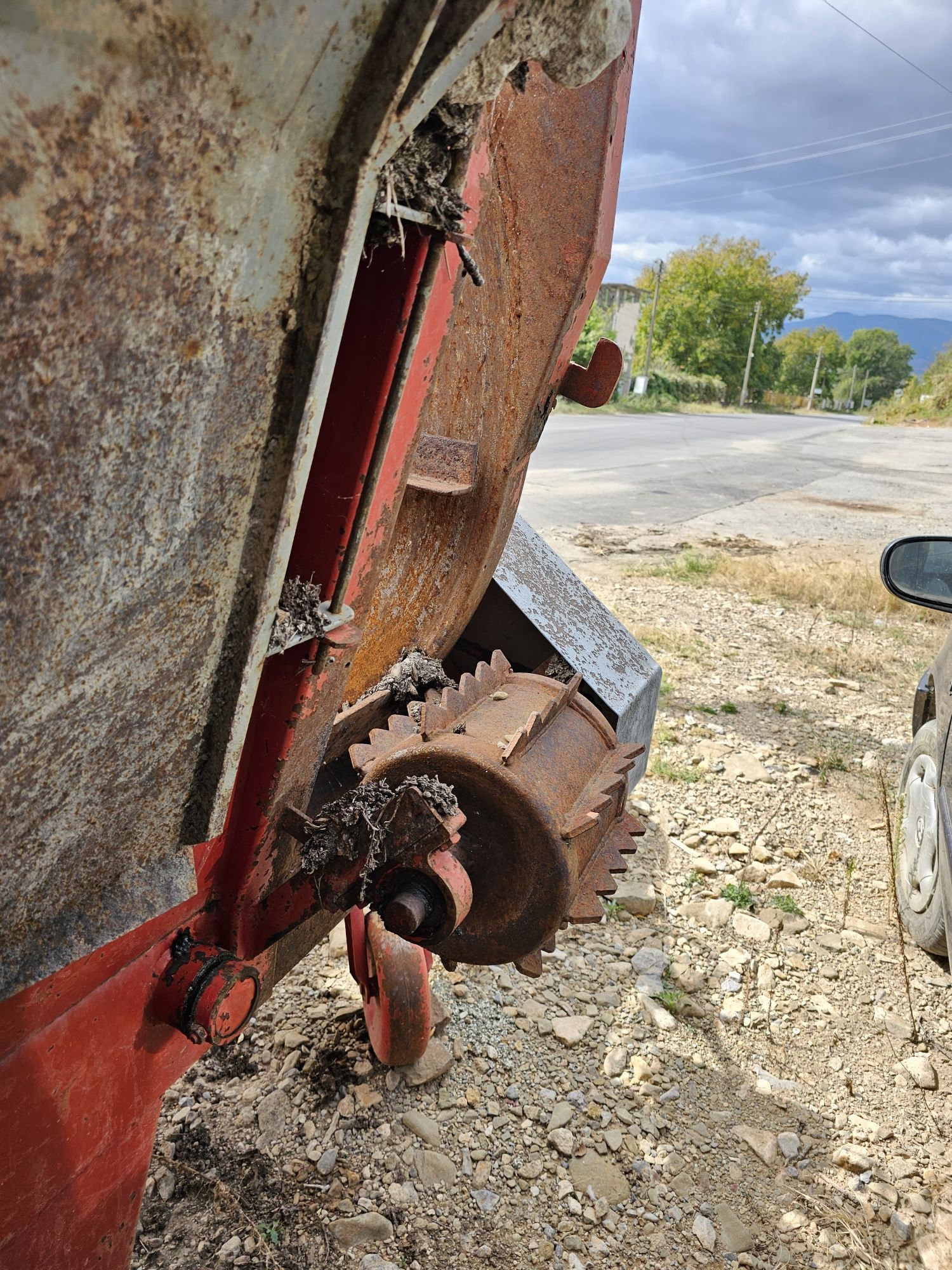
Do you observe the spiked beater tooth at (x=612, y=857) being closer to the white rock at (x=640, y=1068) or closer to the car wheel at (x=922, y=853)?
the white rock at (x=640, y=1068)

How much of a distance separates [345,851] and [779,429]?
36.3m

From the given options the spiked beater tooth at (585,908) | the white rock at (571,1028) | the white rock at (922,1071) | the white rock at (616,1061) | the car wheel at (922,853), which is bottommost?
the white rock at (616,1061)

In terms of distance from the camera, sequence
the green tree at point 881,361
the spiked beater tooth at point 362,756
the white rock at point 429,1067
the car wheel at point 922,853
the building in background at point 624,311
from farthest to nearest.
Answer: the green tree at point 881,361
the building in background at point 624,311
the car wheel at point 922,853
the white rock at point 429,1067
the spiked beater tooth at point 362,756

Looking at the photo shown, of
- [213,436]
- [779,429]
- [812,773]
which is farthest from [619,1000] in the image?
[779,429]

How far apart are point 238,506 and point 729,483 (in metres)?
15.3

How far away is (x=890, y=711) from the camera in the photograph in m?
5.66

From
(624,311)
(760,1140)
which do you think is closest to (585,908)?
(760,1140)

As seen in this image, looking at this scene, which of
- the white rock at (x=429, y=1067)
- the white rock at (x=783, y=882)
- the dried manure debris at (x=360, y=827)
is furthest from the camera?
the white rock at (x=783, y=882)

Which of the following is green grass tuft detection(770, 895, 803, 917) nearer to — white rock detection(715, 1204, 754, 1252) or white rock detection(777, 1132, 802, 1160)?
white rock detection(777, 1132, 802, 1160)

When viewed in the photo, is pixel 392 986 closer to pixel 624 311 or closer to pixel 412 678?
pixel 412 678

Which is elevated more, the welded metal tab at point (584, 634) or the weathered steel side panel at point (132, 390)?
the weathered steel side panel at point (132, 390)

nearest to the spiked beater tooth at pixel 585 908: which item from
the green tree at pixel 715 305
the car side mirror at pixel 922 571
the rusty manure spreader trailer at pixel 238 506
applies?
the rusty manure spreader trailer at pixel 238 506

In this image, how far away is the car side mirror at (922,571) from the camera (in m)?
3.52

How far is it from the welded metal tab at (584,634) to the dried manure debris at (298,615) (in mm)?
1556
